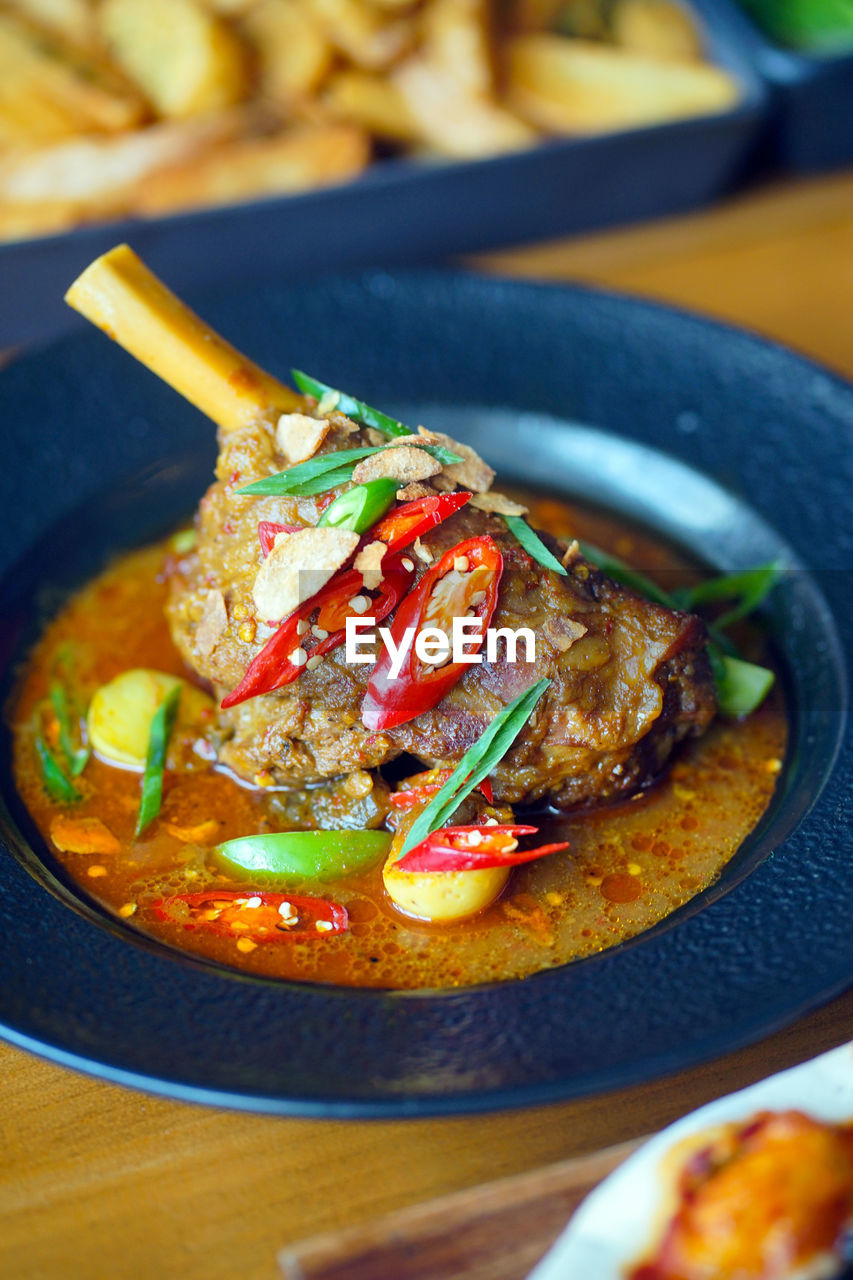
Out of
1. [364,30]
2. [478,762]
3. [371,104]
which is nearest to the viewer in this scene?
[478,762]

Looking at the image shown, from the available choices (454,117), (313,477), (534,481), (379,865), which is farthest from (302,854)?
(454,117)

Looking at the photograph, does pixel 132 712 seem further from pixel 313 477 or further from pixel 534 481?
pixel 534 481

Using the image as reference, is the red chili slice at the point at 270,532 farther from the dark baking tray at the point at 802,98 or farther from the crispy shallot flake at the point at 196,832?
the dark baking tray at the point at 802,98

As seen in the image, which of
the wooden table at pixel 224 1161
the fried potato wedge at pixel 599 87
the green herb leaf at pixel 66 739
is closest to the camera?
the wooden table at pixel 224 1161

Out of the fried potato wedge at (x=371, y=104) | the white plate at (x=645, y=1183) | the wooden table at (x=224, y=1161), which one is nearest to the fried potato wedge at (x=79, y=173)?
the fried potato wedge at (x=371, y=104)

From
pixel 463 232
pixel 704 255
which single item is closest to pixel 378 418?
pixel 463 232

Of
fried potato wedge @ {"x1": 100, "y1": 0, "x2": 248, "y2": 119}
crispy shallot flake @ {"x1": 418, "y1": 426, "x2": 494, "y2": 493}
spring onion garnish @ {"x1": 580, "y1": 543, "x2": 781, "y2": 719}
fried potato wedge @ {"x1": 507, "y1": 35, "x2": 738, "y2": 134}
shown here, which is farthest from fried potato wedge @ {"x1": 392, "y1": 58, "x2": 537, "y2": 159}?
crispy shallot flake @ {"x1": 418, "y1": 426, "x2": 494, "y2": 493}
